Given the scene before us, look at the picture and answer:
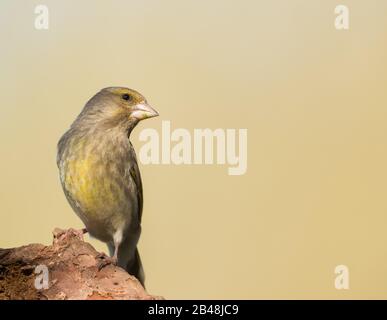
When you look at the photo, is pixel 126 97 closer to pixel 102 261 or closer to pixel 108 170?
pixel 108 170

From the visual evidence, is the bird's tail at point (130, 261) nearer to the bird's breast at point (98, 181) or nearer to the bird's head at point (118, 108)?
the bird's breast at point (98, 181)

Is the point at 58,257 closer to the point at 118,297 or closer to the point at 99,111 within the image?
the point at 118,297

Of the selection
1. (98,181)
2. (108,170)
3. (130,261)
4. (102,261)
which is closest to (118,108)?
(108,170)

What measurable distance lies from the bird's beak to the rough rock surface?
62.0 inches

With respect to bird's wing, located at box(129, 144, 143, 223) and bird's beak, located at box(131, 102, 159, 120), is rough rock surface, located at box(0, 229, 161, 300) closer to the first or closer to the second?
bird's wing, located at box(129, 144, 143, 223)

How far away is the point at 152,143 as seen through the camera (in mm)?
5840

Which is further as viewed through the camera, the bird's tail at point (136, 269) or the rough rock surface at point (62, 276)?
the bird's tail at point (136, 269)

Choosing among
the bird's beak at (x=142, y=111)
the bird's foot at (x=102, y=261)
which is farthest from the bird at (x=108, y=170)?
the bird's foot at (x=102, y=261)

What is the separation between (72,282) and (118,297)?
0.93 feet

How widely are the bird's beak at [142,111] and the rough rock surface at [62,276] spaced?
1.58 m

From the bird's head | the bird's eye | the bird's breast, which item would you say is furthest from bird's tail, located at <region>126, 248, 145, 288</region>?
the bird's eye

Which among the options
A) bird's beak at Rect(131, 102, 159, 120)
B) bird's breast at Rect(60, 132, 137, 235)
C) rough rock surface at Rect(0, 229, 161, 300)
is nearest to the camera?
rough rock surface at Rect(0, 229, 161, 300)

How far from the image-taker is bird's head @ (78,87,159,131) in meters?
5.13

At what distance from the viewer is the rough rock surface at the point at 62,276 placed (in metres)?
3.48
